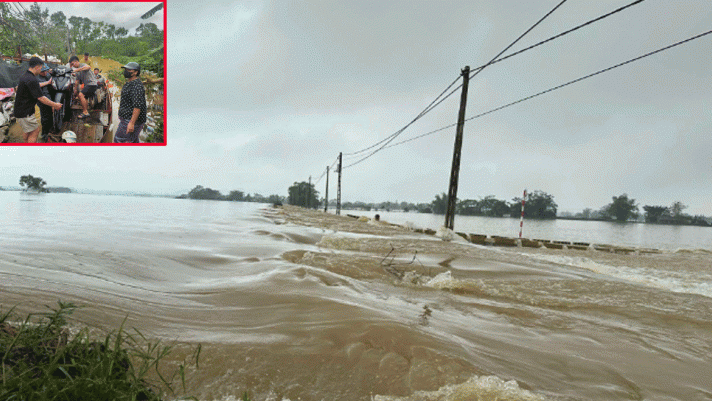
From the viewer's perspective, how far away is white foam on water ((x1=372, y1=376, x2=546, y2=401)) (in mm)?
1533

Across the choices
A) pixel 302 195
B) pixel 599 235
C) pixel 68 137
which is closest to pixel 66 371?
pixel 68 137

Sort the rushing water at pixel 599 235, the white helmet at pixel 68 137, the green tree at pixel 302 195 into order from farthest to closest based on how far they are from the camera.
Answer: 1. the green tree at pixel 302 195
2. the rushing water at pixel 599 235
3. the white helmet at pixel 68 137

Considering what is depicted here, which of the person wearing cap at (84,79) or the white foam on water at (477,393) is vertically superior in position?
the person wearing cap at (84,79)

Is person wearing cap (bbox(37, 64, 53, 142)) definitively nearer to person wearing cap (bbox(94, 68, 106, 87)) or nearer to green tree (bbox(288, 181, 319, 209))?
person wearing cap (bbox(94, 68, 106, 87))

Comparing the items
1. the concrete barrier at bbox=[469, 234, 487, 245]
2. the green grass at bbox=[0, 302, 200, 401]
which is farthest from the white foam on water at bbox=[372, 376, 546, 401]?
the concrete barrier at bbox=[469, 234, 487, 245]

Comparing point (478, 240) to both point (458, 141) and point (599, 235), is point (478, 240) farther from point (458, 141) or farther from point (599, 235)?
point (599, 235)

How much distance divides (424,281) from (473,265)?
1860 millimetres

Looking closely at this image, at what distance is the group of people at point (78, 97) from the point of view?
430 cm

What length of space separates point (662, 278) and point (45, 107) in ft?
32.1

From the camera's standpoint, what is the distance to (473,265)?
5.94 metres

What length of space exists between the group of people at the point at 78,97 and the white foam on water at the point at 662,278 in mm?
7801

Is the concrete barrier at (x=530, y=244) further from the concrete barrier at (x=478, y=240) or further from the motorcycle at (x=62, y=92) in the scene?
the motorcycle at (x=62, y=92)

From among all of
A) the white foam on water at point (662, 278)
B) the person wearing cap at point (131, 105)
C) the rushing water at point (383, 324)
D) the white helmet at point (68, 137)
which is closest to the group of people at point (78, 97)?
the person wearing cap at point (131, 105)

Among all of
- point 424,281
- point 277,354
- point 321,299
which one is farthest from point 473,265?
point 277,354
